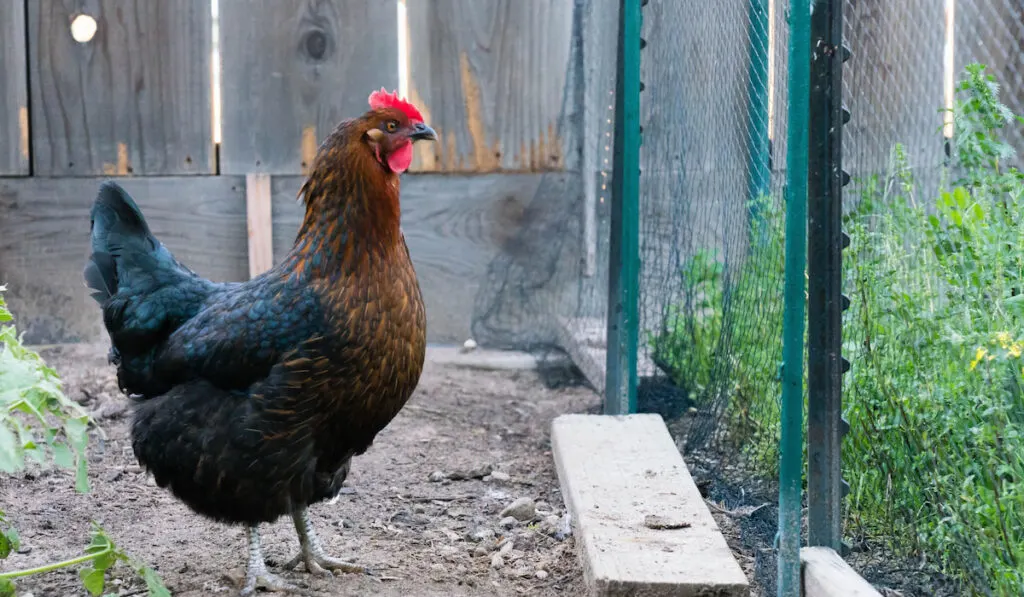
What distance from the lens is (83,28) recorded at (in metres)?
5.37

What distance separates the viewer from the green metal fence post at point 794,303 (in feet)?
7.47

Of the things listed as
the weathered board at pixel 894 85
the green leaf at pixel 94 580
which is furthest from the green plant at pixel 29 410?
the weathered board at pixel 894 85

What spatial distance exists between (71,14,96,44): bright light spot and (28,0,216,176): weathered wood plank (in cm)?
2

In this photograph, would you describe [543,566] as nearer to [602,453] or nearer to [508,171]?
[602,453]

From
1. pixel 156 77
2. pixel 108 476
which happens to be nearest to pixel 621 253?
pixel 108 476

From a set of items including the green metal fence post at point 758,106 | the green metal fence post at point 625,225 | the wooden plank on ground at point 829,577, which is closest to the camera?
the wooden plank on ground at point 829,577

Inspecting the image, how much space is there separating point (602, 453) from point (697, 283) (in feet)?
2.62

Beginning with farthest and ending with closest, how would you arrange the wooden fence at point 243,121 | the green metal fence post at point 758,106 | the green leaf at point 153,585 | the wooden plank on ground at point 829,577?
1. the wooden fence at point 243,121
2. the green metal fence post at point 758,106
3. the green leaf at point 153,585
4. the wooden plank on ground at point 829,577

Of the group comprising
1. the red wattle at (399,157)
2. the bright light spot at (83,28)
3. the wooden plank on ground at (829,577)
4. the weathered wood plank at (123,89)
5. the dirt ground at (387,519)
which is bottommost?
the dirt ground at (387,519)

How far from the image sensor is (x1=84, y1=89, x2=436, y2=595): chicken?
2695mm

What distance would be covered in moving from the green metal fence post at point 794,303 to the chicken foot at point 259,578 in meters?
1.33

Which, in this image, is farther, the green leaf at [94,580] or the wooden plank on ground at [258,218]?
the wooden plank on ground at [258,218]

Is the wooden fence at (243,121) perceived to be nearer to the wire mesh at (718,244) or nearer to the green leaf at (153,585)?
the wire mesh at (718,244)

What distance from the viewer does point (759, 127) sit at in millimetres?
3133
